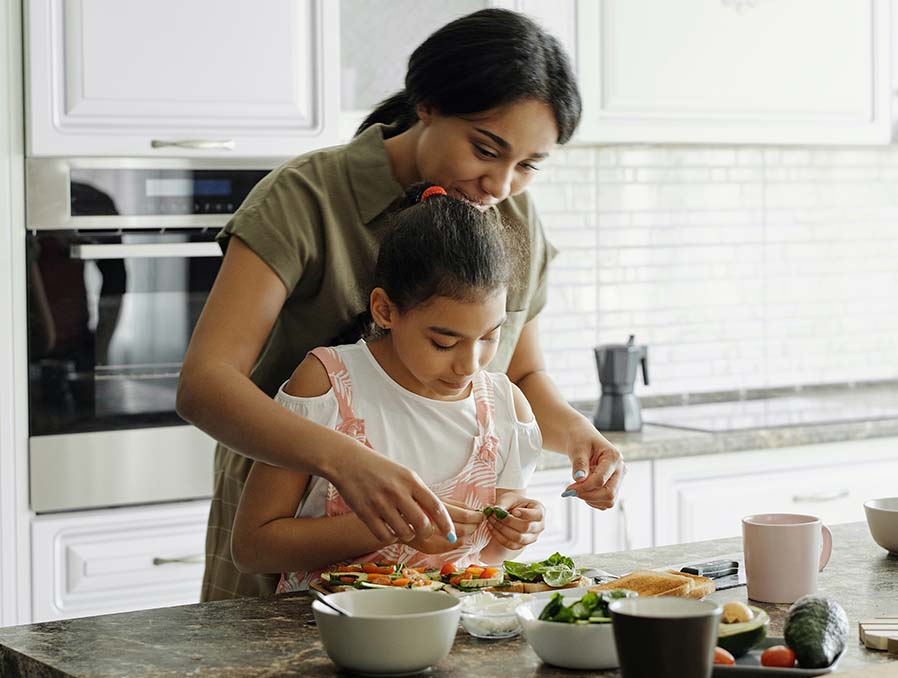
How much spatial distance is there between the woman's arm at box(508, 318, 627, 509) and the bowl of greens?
0.42 meters

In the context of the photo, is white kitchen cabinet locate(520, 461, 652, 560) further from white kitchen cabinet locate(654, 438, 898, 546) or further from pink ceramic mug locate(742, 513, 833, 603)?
pink ceramic mug locate(742, 513, 833, 603)

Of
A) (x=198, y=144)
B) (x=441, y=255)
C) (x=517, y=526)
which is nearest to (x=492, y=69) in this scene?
(x=441, y=255)

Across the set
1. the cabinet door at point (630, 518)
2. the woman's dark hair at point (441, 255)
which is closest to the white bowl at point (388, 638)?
the woman's dark hair at point (441, 255)

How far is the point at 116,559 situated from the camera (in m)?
2.93

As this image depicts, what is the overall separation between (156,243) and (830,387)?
2366 mm

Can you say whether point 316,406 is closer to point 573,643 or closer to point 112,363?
point 573,643

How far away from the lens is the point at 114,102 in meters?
2.89

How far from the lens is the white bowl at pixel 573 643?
1.26 metres

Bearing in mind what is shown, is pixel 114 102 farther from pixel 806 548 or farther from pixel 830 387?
pixel 830 387

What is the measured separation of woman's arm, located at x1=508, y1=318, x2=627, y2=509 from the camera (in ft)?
5.76

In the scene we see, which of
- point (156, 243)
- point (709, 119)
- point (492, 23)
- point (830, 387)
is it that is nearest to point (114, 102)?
point (156, 243)

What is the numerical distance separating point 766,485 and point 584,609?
2.21 meters

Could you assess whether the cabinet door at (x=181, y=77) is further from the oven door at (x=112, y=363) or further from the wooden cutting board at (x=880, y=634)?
the wooden cutting board at (x=880, y=634)

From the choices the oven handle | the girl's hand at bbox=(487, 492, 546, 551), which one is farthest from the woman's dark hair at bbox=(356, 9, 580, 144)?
the oven handle
